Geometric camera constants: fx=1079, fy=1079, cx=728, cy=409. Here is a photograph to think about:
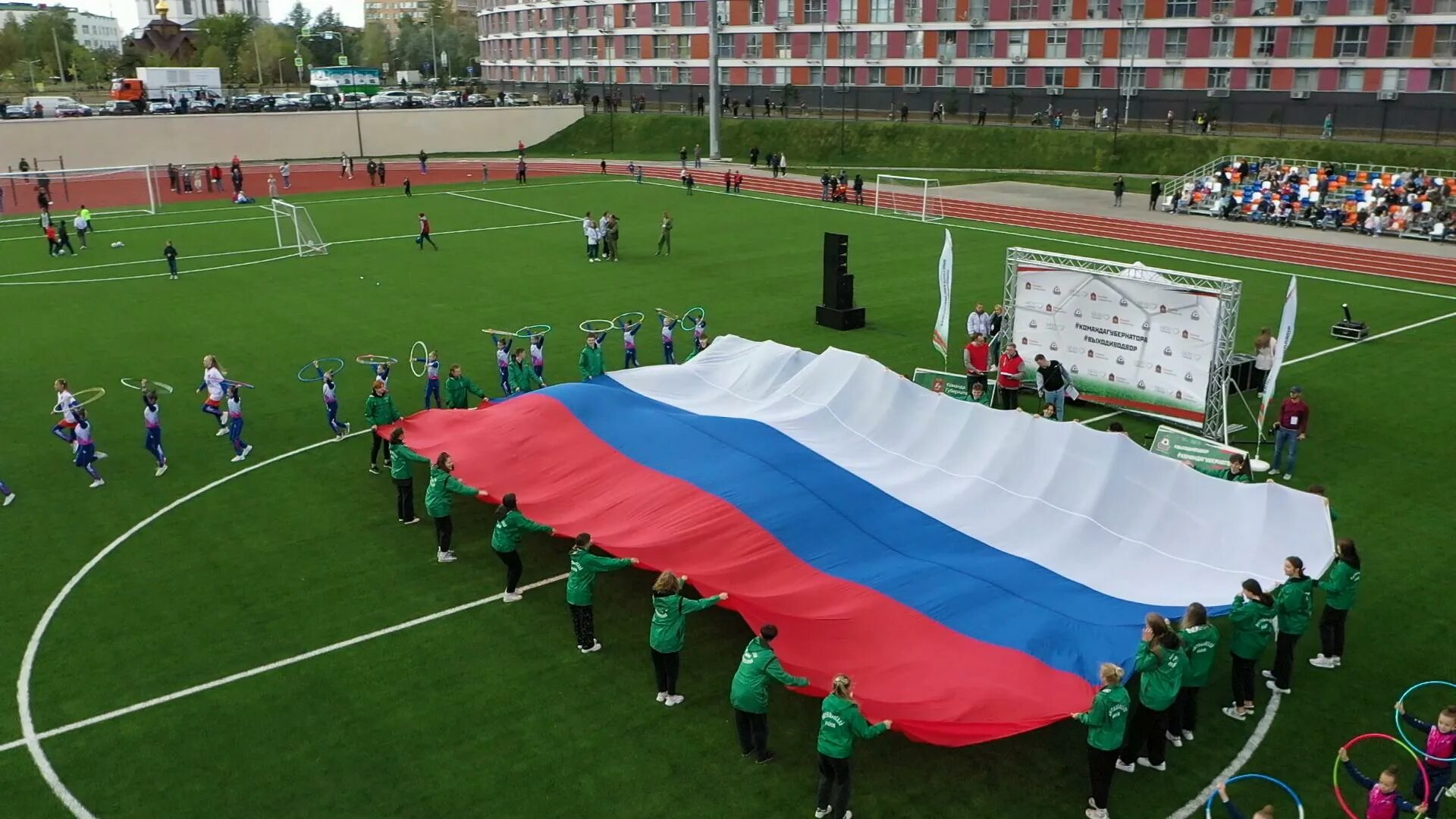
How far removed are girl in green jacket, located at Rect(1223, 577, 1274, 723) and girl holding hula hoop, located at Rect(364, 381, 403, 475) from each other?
1332cm

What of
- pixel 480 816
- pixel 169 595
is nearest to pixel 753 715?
pixel 480 816

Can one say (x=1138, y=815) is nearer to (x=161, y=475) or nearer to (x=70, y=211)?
(x=161, y=475)

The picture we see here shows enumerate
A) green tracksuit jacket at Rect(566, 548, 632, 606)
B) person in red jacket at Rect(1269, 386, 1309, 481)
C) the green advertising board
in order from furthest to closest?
person in red jacket at Rect(1269, 386, 1309, 481) < the green advertising board < green tracksuit jacket at Rect(566, 548, 632, 606)

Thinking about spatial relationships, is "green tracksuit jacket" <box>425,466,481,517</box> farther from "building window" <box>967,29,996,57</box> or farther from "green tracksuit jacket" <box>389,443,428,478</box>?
"building window" <box>967,29,996,57</box>

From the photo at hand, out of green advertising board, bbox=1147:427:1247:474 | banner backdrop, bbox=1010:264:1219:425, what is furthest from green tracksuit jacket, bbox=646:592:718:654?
banner backdrop, bbox=1010:264:1219:425

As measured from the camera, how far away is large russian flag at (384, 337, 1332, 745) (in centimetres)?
1156

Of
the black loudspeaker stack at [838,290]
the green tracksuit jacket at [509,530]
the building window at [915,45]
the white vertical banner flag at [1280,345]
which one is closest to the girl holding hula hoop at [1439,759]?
the green tracksuit jacket at [509,530]

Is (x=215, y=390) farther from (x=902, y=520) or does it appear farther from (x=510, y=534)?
(x=902, y=520)

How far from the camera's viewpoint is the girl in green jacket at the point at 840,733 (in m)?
9.80

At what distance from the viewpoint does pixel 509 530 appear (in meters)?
14.1

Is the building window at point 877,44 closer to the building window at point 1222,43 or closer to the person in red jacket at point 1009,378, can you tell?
the building window at point 1222,43

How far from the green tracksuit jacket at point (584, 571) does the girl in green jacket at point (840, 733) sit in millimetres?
3876

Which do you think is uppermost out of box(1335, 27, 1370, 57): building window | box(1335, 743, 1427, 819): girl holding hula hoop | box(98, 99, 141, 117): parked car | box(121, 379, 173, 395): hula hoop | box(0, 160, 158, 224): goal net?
box(1335, 27, 1370, 57): building window

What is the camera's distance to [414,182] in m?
68.9
